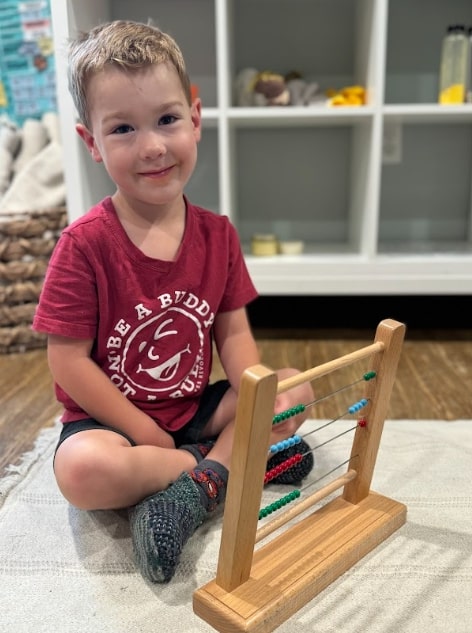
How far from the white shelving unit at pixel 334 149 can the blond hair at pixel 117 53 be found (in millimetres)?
583

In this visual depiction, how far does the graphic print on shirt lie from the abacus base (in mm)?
223

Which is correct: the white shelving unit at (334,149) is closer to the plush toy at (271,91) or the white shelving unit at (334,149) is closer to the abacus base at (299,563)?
the plush toy at (271,91)

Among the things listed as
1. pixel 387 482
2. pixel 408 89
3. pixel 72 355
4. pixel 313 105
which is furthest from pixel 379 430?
pixel 408 89

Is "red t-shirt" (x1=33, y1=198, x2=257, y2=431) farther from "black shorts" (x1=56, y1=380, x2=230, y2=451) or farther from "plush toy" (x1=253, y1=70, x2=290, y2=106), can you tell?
"plush toy" (x1=253, y1=70, x2=290, y2=106)

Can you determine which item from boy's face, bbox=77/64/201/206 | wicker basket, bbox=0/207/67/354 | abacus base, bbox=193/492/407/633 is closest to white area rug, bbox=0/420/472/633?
abacus base, bbox=193/492/407/633

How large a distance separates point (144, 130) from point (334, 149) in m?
1.09

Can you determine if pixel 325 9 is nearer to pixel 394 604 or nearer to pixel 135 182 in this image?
pixel 135 182

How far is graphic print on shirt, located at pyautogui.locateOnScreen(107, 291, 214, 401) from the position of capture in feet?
2.33

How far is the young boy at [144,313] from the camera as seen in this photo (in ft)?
2.06

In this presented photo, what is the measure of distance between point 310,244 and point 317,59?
482 mm

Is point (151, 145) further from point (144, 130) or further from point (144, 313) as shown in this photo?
point (144, 313)

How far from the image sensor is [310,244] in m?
Result: 1.59

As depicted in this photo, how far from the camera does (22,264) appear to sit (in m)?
1.23

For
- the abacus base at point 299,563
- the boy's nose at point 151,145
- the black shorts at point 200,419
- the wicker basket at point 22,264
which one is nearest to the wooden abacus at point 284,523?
the abacus base at point 299,563
